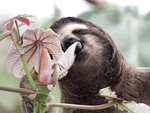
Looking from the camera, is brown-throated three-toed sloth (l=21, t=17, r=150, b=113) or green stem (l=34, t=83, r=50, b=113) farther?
brown-throated three-toed sloth (l=21, t=17, r=150, b=113)

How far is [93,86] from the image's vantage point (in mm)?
1372

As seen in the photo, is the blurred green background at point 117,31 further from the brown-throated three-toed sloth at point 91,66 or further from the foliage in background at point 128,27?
the brown-throated three-toed sloth at point 91,66

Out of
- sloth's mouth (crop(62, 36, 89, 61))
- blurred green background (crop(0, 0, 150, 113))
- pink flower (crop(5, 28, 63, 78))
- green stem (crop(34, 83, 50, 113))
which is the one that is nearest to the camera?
green stem (crop(34, 83, 50, 113))

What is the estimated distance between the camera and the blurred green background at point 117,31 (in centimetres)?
357

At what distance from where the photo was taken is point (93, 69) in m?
1.31

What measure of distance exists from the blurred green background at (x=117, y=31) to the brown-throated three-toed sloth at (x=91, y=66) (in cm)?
215

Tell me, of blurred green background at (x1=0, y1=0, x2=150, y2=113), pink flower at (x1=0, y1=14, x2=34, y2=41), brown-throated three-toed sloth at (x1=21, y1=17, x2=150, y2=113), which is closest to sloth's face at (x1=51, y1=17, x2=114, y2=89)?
brown-throated three-toed sloth at (x1=21, y1=17, x2=150, y2=113)

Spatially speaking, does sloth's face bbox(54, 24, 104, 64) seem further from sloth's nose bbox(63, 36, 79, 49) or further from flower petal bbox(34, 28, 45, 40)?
flower petal bbox(34, 28, 45, 40)

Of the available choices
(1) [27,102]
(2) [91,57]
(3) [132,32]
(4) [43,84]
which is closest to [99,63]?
(2) [91,57]

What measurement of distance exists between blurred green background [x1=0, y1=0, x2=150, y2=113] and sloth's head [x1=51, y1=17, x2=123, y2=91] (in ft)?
7.22

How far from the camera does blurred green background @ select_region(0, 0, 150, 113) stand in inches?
140

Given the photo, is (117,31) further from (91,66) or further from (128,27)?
(91,66)

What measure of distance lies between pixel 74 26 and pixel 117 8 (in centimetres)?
283

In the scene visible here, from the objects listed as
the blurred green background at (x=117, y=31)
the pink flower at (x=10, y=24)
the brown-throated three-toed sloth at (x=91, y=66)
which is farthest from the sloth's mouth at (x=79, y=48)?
the blurred green background at (x=117, y=31)
